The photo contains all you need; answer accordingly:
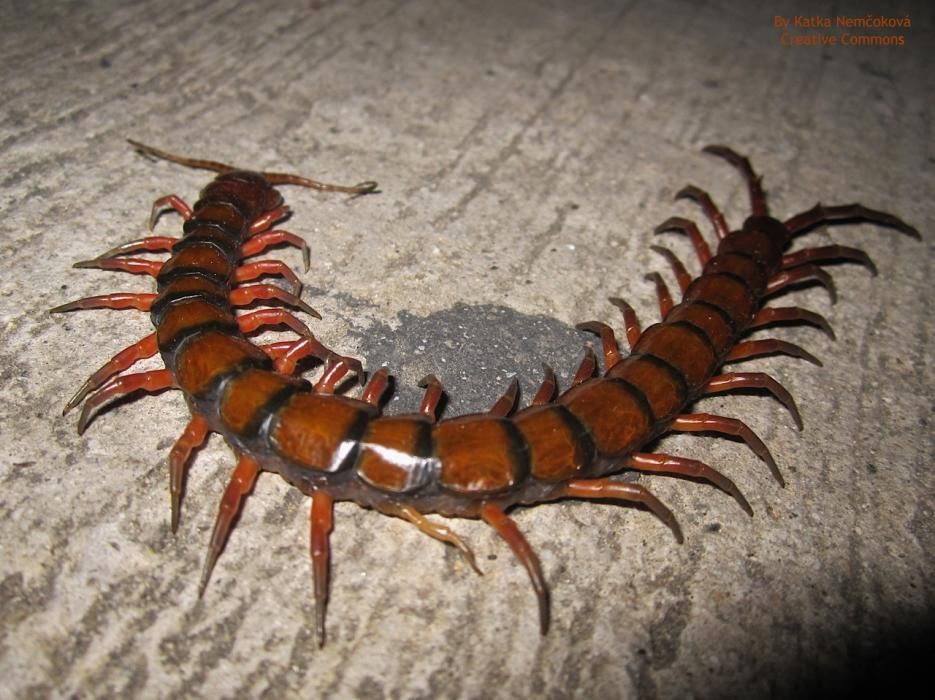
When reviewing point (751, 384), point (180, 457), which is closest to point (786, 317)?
point (751, 384)

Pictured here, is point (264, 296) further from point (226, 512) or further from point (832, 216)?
point (832, 216)

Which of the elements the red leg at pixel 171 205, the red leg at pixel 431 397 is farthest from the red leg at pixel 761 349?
the red leg at pixel 171 205

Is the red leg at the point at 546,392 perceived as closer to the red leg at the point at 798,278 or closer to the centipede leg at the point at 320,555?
the centipede leg at the point at 320,555

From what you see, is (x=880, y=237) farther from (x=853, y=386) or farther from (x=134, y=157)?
(x=134, y=157)

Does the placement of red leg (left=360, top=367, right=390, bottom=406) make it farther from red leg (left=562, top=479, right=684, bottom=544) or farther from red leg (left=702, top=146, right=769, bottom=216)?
red leg (left=702, top=146, right=769, bottom=216)

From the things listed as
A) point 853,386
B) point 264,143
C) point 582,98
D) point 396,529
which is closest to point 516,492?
point 396,529

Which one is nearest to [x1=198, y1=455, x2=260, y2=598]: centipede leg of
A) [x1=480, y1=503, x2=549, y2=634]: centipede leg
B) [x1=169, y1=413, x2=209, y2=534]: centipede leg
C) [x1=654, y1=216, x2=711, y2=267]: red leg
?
[x1=169, y1=413, x2=209, y2=534]: centipede leg
